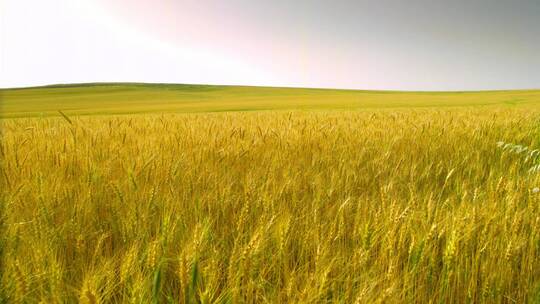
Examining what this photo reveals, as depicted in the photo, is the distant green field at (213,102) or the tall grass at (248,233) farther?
the distant green field at (213,102)

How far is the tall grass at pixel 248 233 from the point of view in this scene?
1.07m

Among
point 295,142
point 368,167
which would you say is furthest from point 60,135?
point 368,167

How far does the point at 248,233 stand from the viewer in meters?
1.54

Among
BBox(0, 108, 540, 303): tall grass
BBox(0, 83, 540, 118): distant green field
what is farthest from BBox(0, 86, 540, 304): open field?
BBox(0, 83, 540, 118): distant green field

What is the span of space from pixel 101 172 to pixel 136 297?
1.32 meters

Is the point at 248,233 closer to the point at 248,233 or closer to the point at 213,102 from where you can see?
the point at 248,233

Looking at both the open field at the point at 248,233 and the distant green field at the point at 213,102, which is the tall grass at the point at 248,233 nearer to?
the open field at the point at 248,233

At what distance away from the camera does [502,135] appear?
456 cm

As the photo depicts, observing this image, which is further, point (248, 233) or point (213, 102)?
point (213, 102)

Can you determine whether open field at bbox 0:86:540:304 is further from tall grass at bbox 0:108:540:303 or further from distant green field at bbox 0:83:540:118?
distant green field at bbox 0:83:540:118

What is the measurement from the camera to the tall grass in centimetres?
107

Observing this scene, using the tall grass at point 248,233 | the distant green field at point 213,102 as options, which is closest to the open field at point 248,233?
the tall grass at point 248,233

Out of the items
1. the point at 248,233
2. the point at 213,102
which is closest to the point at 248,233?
the point at 248,233

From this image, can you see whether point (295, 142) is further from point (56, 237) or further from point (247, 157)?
point (56, 237)
